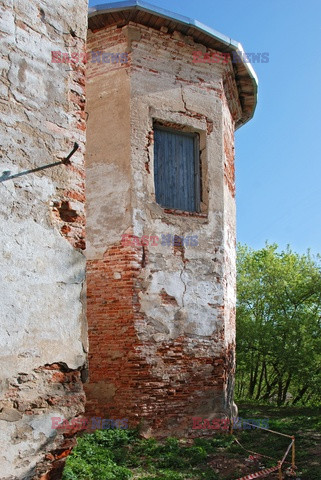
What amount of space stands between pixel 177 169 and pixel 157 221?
118 centimetres

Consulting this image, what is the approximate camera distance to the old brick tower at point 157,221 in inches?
300

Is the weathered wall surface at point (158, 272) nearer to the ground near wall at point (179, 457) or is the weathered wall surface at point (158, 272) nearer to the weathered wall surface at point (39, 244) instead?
the ground near wall at point (179, 457)

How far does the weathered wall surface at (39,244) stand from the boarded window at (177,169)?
3897 millimetres

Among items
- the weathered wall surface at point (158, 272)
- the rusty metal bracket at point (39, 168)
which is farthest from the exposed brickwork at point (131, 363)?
the rusty metal bracket at point (39, 168)

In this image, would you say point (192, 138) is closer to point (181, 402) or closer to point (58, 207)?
point (181, 402)

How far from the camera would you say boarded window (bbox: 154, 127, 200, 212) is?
328 inches

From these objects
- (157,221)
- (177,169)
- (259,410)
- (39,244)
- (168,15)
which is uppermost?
(168,15)

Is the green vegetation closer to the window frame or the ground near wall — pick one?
the ground near wall

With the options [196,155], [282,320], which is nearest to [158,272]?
[196,155]

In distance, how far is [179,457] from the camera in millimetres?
6746

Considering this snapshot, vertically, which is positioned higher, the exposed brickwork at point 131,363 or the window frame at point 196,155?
the window frame at point 196,155

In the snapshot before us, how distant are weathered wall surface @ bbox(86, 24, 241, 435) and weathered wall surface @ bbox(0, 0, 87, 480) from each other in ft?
11.2

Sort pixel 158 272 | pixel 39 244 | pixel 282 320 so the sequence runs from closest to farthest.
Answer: pixel 39 244, pixel 158 272, pixel 282 320

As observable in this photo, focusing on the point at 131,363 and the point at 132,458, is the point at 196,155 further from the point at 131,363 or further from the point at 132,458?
the point at 132,458
